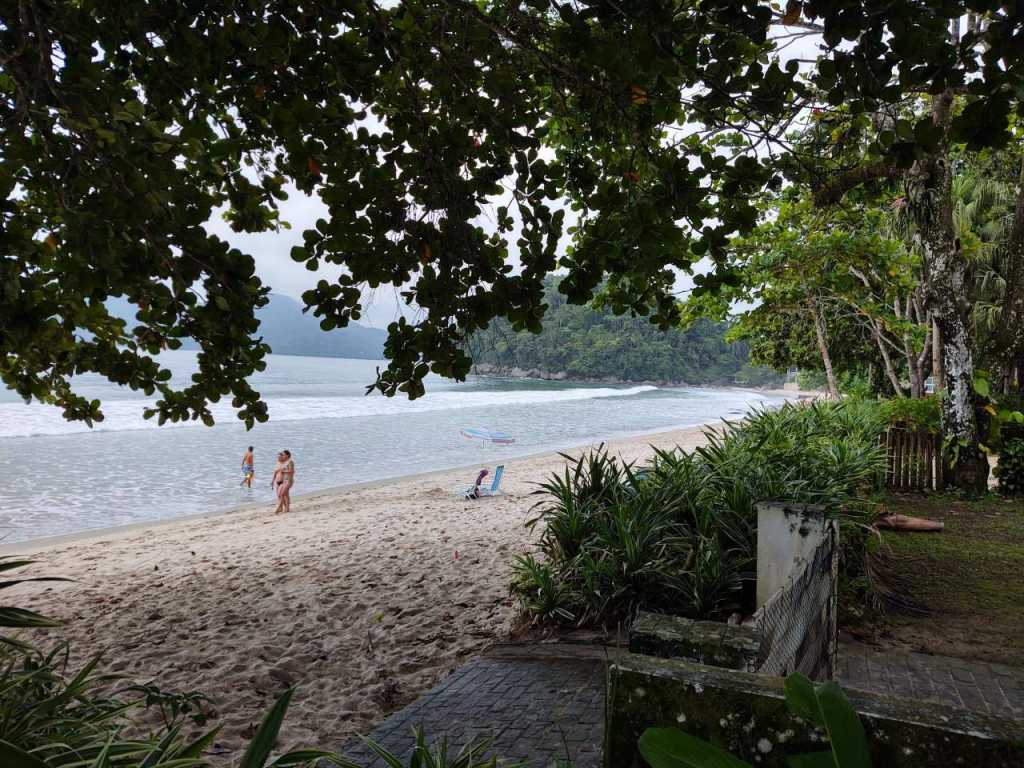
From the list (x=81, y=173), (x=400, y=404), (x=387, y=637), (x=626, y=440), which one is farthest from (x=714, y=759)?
(x=400, y=404)

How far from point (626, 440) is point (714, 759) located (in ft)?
99.1

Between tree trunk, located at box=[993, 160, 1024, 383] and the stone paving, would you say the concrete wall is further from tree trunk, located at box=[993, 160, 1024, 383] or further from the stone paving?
tree trunk, located at box=[993, 160, 1024, 383]

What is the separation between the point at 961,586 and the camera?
221 inches

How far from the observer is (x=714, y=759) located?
38.3 inches

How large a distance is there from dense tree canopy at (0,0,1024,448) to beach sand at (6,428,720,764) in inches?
70.6

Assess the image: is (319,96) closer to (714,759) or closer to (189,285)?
(189,285)

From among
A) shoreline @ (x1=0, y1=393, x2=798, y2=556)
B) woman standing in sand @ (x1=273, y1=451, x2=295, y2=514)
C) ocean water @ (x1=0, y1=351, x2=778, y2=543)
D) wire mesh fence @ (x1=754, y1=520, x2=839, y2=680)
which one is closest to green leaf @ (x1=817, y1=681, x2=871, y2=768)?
wire mesh fence @ (x1=754, y1=520, x2=839, y2=680)

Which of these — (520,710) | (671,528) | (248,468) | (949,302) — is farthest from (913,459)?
(248,468)

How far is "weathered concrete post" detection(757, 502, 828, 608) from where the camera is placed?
12.6 ft

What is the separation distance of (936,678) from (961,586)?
2151 mm

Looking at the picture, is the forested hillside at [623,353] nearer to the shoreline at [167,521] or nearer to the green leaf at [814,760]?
Answer: the shoreline at [167,521]

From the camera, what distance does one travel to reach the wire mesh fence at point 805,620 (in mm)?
2281

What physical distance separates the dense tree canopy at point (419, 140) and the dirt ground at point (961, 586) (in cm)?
358

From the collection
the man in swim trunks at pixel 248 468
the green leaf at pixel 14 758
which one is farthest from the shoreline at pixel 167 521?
the green leaf at pixel 14 758
